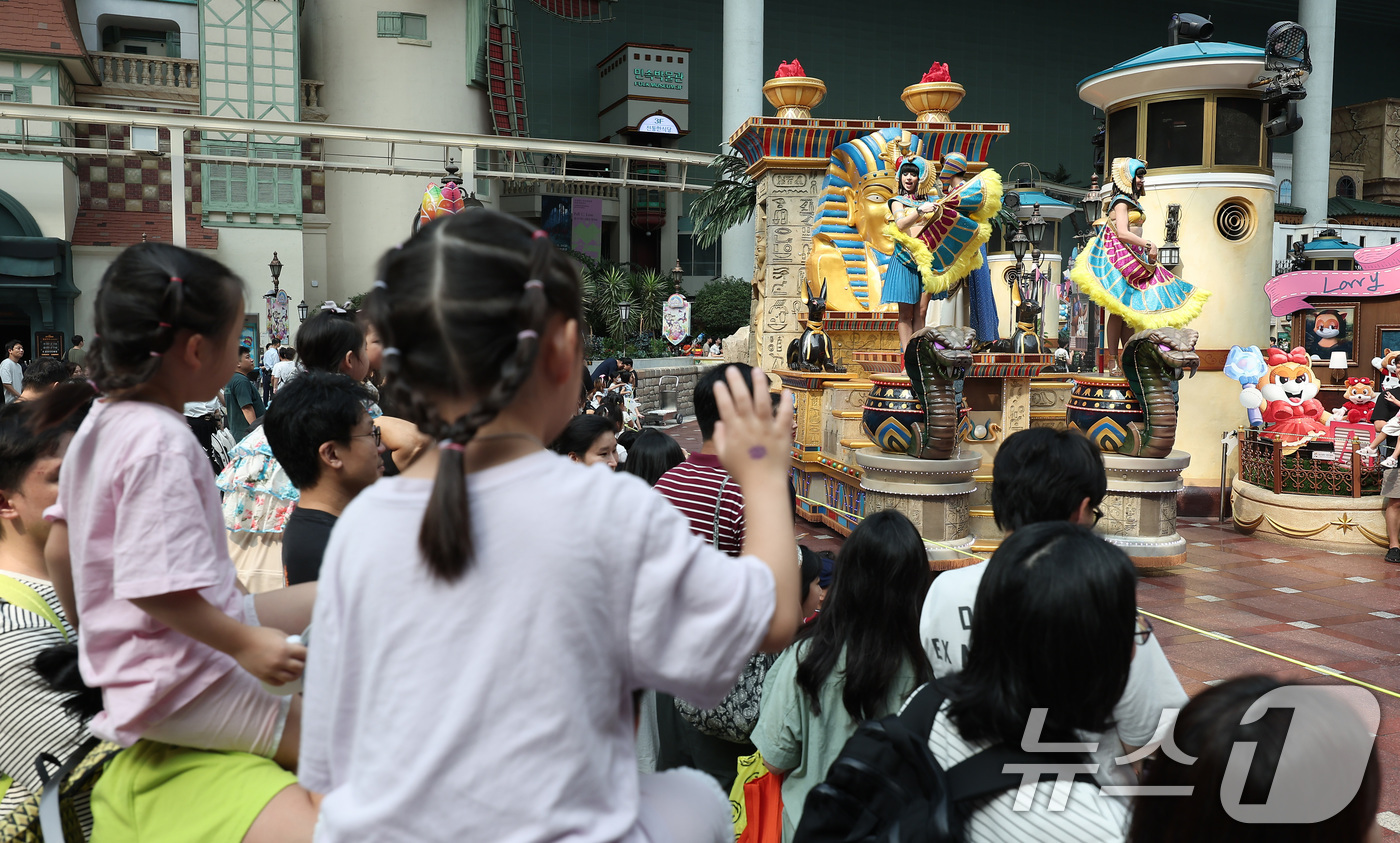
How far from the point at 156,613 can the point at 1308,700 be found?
1.62 meters

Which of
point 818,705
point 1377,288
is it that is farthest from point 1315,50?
point 818,705

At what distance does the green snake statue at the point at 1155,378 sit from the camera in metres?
6.41

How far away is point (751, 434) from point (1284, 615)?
5781 millimetres

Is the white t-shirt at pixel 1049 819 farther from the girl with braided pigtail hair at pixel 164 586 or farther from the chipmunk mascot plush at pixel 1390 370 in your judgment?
the chipmunk mascot plush at pixel 1390 370

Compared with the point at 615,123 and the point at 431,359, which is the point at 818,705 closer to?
the point at 431,359

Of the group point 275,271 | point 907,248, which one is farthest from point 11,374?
point 907,248

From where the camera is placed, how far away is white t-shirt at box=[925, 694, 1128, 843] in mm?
1414

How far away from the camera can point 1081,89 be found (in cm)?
1096

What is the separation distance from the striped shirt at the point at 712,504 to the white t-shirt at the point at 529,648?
5.24 feet

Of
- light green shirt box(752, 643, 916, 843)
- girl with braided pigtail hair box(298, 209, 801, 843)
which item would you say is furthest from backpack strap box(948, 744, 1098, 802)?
light green shirt box(752, 643, 916, 843)

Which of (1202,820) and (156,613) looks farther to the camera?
(156,613)

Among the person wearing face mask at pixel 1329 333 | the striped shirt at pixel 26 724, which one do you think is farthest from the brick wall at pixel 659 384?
the striped shirt at pixel 26 724

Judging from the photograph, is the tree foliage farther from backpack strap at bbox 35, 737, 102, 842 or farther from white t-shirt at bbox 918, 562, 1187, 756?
backpack strap at bbox 35, 737, 102, 842

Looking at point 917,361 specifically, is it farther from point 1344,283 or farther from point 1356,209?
point 1356,209
